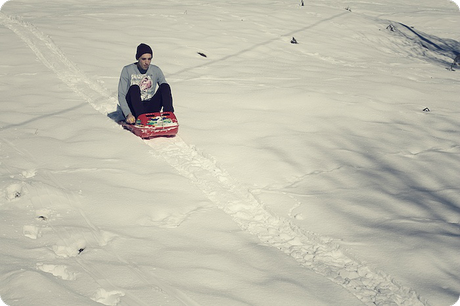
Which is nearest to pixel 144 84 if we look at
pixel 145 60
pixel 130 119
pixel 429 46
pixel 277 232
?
pixel 145 60

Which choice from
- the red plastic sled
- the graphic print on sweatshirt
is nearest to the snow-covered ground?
the red plastic sled

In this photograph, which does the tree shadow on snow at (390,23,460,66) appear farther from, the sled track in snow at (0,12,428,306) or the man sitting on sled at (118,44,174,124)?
the sled track in snow at (0,12,428,306)

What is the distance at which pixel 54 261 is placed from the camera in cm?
329

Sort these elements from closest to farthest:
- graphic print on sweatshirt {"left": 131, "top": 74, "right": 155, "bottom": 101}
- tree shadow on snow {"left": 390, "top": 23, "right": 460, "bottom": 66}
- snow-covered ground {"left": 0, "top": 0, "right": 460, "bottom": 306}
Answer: snow-covered ground {"left": 0, "top": 0, "right": 460, "bottom": 306}
graphic print on sweatshirt {"left": 131, "top": 74, "right": 155, "bottom": 101}
tree shadow on snow {"left": 390, "top": 23, "right": 460, "bottom": 66}

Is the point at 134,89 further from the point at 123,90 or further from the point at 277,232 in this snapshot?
the point at 277,232

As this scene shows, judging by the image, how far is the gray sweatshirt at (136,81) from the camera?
611 centimetres

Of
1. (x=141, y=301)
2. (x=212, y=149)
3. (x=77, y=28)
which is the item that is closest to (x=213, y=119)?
(x=212, y=149)

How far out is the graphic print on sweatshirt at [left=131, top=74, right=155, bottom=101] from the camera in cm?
618

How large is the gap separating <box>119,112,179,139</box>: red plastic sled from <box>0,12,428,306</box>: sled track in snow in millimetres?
152

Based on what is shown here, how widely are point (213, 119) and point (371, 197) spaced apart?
2.97m

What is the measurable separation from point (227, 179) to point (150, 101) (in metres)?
1.85

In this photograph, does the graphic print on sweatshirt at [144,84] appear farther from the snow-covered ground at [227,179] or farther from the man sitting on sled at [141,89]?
the snow-covered ground at [227,179]

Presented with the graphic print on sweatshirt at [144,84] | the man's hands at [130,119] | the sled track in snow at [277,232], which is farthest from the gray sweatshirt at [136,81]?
the sled track in snow at [277,232]

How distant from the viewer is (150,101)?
20.7 ft
